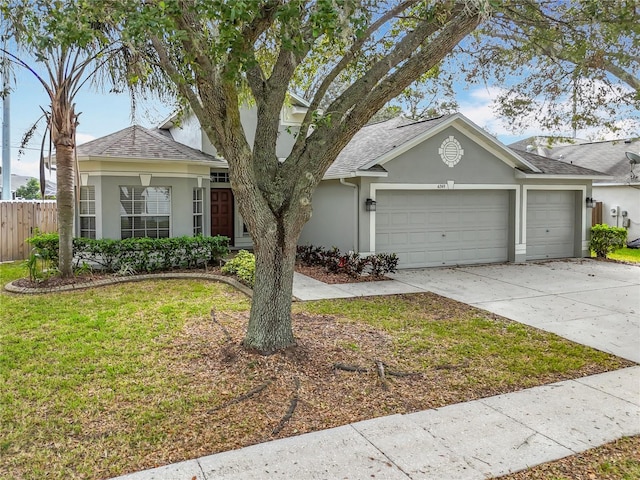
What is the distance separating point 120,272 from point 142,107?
391 cm

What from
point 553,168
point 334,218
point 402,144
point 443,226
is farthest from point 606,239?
point 334,218

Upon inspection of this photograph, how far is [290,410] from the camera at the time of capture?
4.28m

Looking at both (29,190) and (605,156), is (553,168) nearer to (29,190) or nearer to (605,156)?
(605,156)

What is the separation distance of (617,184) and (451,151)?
1113 cm

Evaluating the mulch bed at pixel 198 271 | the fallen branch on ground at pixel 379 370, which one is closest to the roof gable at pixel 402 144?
the mulch bed at pixel 198 271

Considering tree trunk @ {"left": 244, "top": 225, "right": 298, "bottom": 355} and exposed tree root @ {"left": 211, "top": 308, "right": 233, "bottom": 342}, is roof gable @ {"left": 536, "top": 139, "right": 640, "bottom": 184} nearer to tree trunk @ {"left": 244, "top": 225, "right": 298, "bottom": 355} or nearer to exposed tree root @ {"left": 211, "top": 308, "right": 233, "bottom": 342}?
exposed tree root @ {"left": 211, "top": 308, "right": 233, "bottom": 342}

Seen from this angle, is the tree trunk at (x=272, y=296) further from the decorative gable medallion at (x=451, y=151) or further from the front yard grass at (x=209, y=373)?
the decorative gable medallion at (x=451, y=151)

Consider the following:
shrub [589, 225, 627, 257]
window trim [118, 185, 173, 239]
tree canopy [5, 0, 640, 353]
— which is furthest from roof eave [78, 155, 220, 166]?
shrub [589, 225, 627, 257]

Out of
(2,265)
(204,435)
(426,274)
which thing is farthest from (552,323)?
(2,265)

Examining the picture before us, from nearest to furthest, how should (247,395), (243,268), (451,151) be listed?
(247,395)
(243,268)
(451,151)

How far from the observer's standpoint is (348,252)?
A: 1219cm

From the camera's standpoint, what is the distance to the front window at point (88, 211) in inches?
475

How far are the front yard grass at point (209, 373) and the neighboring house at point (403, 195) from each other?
4.42 m

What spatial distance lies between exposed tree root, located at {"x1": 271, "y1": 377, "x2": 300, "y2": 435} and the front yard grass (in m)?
0.02
